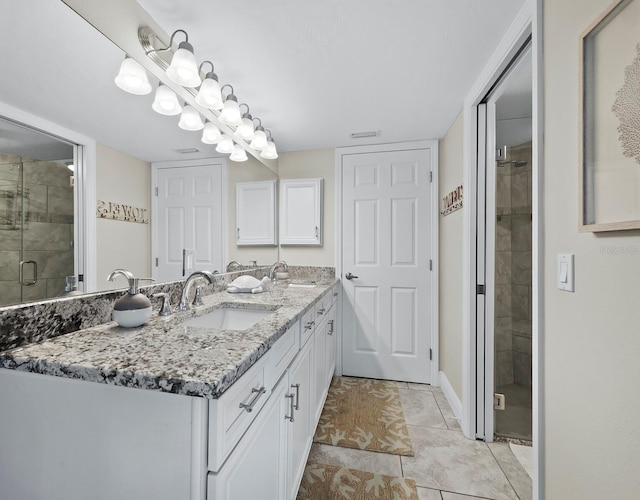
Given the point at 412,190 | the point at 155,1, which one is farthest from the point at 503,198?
the point at 155,1

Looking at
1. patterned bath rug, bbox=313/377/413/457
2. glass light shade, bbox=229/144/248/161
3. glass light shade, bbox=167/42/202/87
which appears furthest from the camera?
glass light shade, bbox=229/144/248/161

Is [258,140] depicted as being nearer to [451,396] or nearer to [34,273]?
[34,273]

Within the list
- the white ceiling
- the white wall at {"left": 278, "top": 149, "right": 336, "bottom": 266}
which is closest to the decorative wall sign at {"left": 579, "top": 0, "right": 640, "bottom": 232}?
the white ceiling

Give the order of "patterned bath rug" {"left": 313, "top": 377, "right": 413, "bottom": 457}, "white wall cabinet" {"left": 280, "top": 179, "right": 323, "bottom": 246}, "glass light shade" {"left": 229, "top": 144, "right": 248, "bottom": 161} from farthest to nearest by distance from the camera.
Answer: "white wall cabinet" {"left": 280, "top": 179, "right": 323, "bottom": 246} → "glass light shade" {"left": 229, "top": 144, "right": 248, "bottom": 161} → "patterned bath rug" {"left": 313, "top": 377, "right": 413, "bottom": 457}

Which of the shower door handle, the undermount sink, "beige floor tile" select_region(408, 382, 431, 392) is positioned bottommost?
"beige floor tile" select_region(408, 382, 431, 392)

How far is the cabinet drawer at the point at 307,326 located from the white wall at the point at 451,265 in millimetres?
1108

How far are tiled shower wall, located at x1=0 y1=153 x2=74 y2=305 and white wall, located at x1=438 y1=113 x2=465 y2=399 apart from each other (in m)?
2.12

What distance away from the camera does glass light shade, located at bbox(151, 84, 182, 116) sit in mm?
1298

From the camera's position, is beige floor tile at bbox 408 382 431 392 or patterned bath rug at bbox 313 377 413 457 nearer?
patterned bath rug at bbox 313 377 413 457

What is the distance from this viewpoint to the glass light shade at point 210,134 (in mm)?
1646

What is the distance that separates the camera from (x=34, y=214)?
840 millimetres

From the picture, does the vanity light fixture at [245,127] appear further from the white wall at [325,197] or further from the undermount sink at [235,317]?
the undermount sink at [235,317]

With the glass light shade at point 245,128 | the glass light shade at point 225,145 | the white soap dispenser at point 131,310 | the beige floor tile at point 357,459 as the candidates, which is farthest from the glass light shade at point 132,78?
the beige floor tile at point 357,459

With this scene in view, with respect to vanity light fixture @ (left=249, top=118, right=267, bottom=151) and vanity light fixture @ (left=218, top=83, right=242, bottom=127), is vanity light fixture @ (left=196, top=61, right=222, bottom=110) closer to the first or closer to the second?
vanity light fixture @ (left=218, top=83, right=242, bottom=127)
